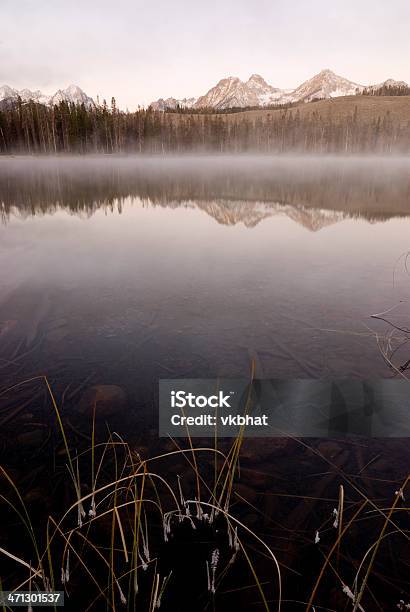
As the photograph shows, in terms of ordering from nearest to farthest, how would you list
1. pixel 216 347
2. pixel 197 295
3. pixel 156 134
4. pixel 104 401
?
pixel 104 401 → pixel 216 347 → pixel 197 295 → pixel 156 134

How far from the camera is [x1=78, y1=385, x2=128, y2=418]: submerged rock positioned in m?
5.04

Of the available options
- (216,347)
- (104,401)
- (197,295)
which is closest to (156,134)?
(197,295)

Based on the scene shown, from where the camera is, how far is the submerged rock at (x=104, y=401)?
5.04m

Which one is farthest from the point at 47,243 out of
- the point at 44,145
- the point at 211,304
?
the point at 44,145

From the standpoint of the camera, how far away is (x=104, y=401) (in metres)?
5.23

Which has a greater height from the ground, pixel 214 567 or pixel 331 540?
pixel 214 567

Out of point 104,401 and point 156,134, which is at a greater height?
point 156,134

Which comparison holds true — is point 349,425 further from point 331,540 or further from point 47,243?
point 47,243

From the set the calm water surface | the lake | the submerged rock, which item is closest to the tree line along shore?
the calm water surface

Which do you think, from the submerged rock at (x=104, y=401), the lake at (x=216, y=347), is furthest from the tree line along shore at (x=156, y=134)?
the submerged rock at (x=104, y=401)

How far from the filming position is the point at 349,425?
479cm

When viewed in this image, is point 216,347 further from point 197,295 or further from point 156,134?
point 156,134

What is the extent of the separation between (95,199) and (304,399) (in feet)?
88.7

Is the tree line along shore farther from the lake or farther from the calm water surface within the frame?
the lake
